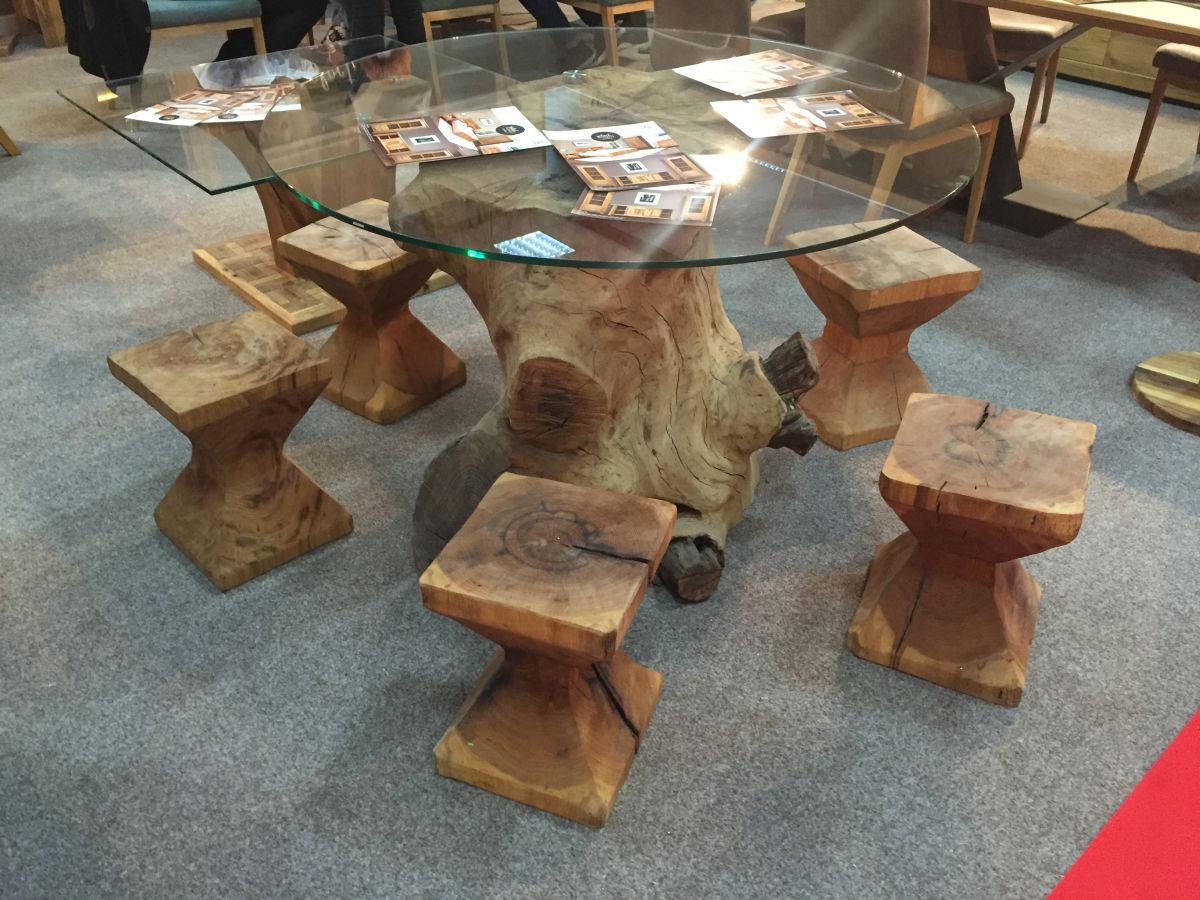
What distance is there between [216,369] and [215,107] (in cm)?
92

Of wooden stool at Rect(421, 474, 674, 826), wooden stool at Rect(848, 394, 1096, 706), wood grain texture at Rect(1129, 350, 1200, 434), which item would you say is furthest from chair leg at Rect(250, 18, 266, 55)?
wood grain texture at Rect(1129, 350, 1200, 434)

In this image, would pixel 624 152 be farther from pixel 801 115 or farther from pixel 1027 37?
pixel 1027 37

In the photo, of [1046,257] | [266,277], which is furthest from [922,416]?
[266,277]

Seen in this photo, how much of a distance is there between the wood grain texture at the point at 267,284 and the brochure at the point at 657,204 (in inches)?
58.5

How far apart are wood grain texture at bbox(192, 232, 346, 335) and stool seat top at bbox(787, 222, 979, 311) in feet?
4.49

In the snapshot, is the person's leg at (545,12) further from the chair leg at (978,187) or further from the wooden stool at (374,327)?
the wooden stool at (374,327)

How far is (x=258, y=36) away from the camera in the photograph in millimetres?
4031

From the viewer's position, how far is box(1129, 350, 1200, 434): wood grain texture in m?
2.45

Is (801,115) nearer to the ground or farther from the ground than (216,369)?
farther from the ground

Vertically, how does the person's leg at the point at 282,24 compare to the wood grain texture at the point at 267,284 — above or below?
above

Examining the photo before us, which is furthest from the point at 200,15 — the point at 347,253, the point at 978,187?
the point at 978,187

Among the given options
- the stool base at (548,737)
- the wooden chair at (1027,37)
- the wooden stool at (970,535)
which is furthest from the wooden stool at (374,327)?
the wooden chair at (1027,37)

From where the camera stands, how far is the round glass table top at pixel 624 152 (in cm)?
150

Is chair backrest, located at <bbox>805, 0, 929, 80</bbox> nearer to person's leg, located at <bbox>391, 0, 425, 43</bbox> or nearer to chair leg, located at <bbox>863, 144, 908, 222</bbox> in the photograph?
chair leg, located at <bbox>863, 144, 908, 222</bbox>
